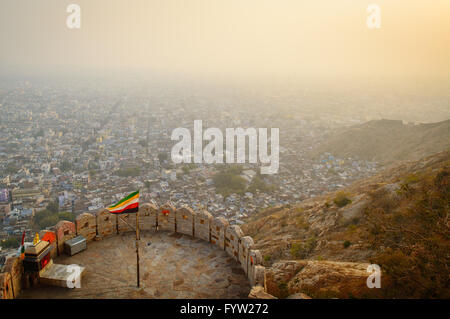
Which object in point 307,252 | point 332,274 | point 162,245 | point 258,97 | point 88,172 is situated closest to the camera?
Answer: point 332,274

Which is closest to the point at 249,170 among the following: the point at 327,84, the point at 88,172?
the point at 88,172

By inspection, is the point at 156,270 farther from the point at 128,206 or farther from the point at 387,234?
the point at 387,234

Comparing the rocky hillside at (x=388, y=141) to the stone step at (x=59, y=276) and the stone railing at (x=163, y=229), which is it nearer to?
the stone railing at (x=163, y=229)

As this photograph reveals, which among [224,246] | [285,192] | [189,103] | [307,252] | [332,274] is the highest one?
[189,103]

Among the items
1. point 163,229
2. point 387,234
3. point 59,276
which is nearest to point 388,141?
point 387,234

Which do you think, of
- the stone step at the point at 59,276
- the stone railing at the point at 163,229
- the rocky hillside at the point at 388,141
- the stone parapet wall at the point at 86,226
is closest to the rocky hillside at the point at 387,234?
the stone railing at the point at 163,229

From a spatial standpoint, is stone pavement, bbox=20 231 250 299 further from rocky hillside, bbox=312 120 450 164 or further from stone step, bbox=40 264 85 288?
rocky hillside, bbox=312 120 450 164

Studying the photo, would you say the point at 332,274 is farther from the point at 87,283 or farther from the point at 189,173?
the point at 189,173
